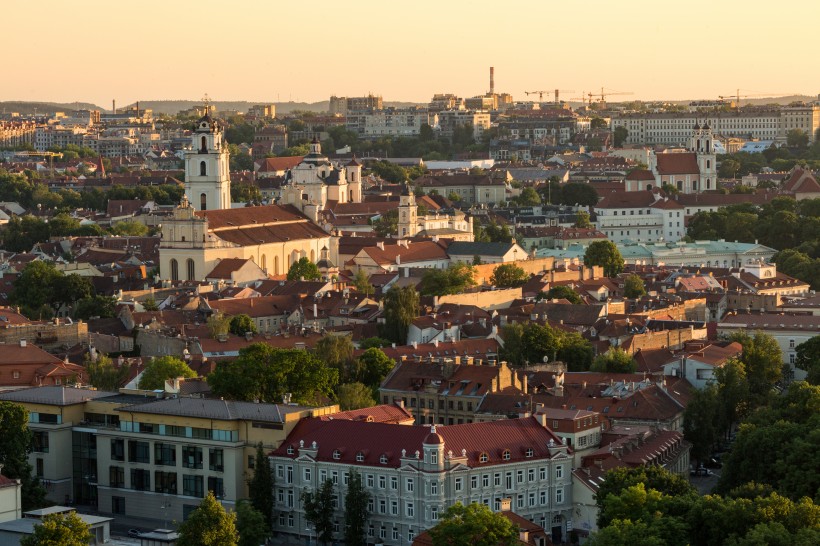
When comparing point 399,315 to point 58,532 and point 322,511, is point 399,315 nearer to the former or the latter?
point 322,511

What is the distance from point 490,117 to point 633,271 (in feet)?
409

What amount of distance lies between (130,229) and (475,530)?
203 ft

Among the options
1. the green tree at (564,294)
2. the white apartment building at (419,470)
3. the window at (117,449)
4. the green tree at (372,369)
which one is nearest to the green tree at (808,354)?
the green tree at (372,369)

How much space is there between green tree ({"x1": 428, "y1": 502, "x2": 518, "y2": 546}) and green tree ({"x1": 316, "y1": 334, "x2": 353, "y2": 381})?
45.6 ft

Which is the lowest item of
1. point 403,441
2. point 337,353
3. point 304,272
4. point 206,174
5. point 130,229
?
point 130,229

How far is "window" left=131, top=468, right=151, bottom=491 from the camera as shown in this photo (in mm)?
36969

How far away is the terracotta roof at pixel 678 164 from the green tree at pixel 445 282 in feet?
159

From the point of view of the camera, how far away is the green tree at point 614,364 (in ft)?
151

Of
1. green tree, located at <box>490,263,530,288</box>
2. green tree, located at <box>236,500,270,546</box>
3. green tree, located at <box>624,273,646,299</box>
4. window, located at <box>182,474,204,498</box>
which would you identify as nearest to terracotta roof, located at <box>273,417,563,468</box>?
window, located at <box>182,474,204,498</box>

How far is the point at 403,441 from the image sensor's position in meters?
34.4

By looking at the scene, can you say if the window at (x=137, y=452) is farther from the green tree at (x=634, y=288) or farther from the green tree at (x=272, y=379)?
the green tree at (x=634, y=288)

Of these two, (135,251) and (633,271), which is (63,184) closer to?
(135,251)

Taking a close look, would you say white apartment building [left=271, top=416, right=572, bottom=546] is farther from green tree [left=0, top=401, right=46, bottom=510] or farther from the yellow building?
green tree [left=0, top=401, right=46, bottom=510]

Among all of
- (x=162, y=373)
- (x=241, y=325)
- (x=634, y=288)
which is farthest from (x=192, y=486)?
(x=634, y=288)
